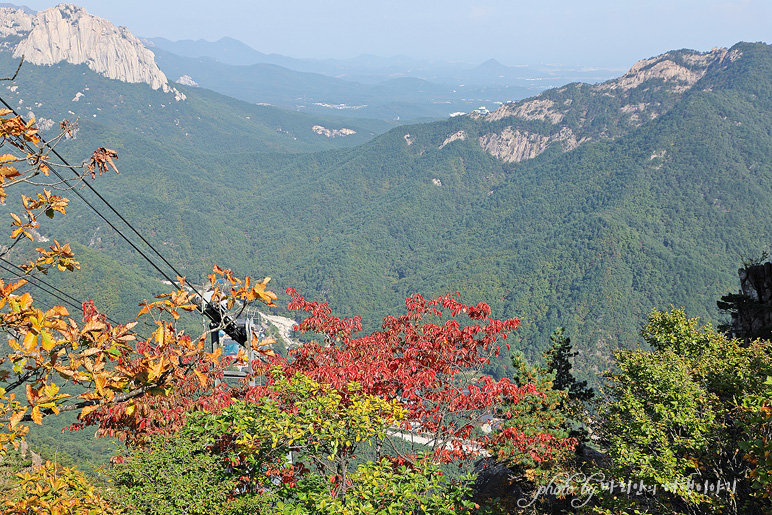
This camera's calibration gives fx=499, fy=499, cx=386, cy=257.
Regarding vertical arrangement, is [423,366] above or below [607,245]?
above

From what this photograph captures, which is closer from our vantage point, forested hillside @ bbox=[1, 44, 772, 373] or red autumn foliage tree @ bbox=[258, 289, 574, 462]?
red autumn foliage tree @ bbox=[258, 289, 574, 462]

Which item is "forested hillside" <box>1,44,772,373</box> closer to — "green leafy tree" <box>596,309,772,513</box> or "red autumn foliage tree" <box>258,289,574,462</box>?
"green leafy tree" <box>596,309,772,513</box>

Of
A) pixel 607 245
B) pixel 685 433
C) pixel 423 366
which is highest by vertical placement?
pixel 423 366

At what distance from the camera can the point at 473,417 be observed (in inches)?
485

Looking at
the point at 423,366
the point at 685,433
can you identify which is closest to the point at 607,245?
the point at 685,433

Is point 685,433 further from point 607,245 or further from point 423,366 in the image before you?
point 607,245

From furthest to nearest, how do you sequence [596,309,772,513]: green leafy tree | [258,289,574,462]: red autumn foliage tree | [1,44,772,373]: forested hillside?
[1,44,772,373]: forested hillside < [258,289,574,462]: red autumn foliage tree < [596,309,772,513]: green leafy tree

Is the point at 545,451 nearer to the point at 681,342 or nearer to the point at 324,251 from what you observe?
the point at 681,342

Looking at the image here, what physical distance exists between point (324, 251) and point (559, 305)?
3882 inches

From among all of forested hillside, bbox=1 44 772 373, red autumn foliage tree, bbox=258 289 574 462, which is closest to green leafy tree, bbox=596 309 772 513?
red autumn foliage tree, bbox=258 289 574 462

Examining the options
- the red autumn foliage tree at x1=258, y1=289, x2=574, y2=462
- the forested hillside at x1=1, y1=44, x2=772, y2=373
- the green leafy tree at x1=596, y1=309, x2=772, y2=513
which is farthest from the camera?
the forested hillside at x1=1, y1=44, x2=772, y2=373

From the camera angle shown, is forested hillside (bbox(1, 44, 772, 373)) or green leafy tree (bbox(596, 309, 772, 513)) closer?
green leafy tree (bbox(596, 309, 772, 513))

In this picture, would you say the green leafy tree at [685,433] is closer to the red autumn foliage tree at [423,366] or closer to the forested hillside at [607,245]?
the red autumn foliage tree at [423,366]

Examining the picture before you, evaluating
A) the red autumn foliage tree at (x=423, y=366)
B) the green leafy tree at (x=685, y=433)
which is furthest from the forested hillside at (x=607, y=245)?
the red autumn foliage tree at (x=423, y=366)
